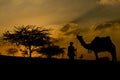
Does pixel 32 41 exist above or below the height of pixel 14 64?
above

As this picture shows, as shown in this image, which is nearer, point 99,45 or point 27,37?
point 99,45

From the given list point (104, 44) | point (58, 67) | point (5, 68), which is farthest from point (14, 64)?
point (104, 44)

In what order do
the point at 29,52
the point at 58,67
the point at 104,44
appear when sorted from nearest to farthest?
the point at 58,67, the point at 104,44, the point at 29,52

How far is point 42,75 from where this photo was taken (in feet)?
55.3

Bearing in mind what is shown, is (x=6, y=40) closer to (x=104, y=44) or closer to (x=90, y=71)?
(x=104, y=44)

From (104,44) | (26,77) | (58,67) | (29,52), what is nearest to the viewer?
(26,77)

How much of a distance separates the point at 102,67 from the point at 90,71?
865 millimetres

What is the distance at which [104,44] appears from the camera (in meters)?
25.7

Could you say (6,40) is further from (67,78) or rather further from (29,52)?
(67,78)

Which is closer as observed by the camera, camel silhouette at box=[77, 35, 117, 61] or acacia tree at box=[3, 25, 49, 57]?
camel silhouette at box=[77, 35, 117, 61]

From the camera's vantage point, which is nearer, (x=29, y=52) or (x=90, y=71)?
(x=90, y=71)

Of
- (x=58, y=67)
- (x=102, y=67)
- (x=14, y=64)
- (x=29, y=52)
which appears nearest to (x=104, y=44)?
(x=102, y=67)

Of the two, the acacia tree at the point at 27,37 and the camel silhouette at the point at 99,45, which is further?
the acacia tree at the point at 27,37

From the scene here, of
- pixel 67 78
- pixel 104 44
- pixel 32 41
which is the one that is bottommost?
pixel 67 78
